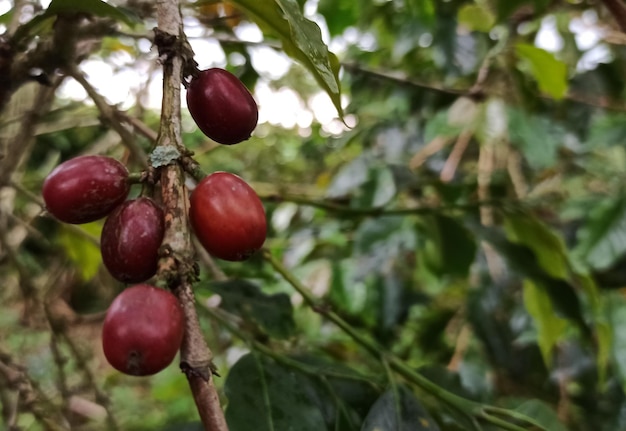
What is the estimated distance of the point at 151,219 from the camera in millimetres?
311

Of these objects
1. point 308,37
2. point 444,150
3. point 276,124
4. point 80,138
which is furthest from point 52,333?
point 80,138

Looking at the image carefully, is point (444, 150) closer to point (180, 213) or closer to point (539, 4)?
point (539, 4)

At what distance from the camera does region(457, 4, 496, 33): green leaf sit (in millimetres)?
986

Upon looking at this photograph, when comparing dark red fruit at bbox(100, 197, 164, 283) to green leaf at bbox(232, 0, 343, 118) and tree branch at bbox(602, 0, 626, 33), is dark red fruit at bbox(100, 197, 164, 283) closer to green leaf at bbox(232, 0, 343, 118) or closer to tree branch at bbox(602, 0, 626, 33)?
green leaf at bbox(232, 0, 343, 118)

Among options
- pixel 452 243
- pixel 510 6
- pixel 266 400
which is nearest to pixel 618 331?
pixel 452 243

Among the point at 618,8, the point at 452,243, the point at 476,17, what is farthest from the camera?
the point at 476,17

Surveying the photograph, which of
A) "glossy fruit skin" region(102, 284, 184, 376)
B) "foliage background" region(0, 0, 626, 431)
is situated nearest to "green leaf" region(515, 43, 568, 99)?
"foliage background" region(0, 0, 626, 431)

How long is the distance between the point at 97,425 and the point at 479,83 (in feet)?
3.42

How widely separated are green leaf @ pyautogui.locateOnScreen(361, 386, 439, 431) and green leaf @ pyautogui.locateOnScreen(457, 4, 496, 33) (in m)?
0.69

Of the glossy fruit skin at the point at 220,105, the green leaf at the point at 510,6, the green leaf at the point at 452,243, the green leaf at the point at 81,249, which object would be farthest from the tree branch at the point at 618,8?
the green leaf at the point at 81,249

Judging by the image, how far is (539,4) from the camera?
31.6 inches

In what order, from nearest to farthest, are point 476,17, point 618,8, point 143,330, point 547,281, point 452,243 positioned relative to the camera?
point 143,330
point 618,8
point 547,281
point 452,243
point 476,17

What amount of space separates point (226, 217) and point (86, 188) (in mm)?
86

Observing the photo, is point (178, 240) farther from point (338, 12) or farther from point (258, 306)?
point (338, 12)
